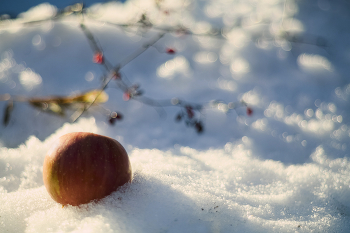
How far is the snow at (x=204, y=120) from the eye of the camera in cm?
83

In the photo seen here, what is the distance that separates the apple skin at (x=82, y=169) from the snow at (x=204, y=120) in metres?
0.05

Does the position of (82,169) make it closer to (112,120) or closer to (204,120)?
(112,120)

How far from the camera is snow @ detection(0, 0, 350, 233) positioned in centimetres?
83

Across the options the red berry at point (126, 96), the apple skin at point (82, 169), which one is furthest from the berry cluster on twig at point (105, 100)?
the apple skin at point (82, 169)

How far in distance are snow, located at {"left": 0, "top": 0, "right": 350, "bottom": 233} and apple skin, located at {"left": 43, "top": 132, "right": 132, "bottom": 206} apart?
0.05m

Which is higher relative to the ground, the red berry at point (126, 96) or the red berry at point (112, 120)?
the red berry at point (126, 96)

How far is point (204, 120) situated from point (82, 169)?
1.03 meters

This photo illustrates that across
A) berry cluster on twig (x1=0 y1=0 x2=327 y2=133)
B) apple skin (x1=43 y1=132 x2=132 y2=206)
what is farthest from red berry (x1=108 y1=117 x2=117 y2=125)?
apple skin (x1=43 y1=132 x2=132 y2=206)

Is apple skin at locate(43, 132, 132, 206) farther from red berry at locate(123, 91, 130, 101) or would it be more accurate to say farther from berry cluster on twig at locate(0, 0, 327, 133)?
red berry at locate(123, 91, 130, 101)

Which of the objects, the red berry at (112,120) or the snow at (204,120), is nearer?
the snow at (204,120)

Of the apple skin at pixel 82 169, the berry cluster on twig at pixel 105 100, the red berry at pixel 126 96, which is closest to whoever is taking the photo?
the apple skin at pixel 82 169

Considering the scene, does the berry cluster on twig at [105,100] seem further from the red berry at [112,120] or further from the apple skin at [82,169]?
the apple skin at [82,169]

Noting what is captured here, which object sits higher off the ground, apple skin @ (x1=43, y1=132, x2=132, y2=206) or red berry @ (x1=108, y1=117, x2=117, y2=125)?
apple skin @ (x1=43, y1=132, x2=132, y2=206)

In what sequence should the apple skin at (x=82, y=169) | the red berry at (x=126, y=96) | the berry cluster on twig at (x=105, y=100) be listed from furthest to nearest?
the red berry at (x=126, y=96)
the berry cluster on twig at (x=105, y=100)
the apple skin at (x=82, y=169)
